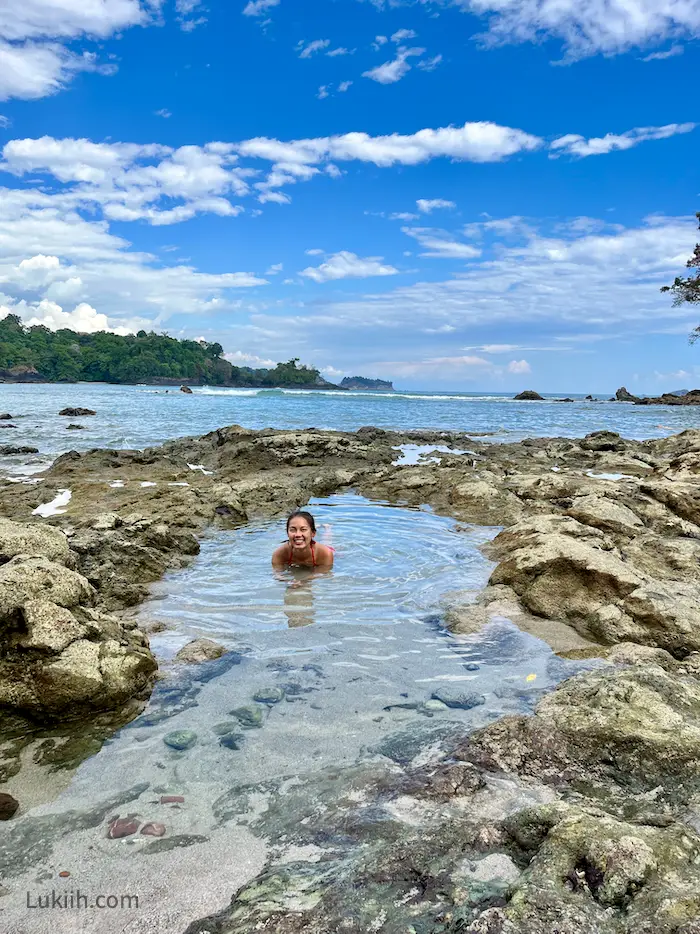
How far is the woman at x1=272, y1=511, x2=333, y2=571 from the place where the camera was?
23.1 feet

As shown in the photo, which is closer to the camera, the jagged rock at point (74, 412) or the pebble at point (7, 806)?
the pebble at point (7, 806)

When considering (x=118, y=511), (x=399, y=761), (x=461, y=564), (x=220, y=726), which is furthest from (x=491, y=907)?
(x=118, y=511)

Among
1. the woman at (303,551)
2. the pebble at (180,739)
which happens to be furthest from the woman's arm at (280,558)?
the pebble at (180,739)

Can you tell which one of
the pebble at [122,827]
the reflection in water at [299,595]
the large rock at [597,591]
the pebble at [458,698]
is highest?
the large rock at [597,591]

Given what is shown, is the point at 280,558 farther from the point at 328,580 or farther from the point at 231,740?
the point at 231,740

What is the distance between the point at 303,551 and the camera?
23.9ft

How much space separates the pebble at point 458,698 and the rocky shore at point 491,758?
1.49 ft

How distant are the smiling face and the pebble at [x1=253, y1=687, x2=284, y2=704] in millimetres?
2931

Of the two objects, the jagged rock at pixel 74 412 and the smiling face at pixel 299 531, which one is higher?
the jagged rock at pixel 74 412

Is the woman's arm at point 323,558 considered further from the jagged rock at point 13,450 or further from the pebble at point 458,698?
the jagged rock at point 13,450

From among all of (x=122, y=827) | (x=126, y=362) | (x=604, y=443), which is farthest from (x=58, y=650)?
(x=126, y=362)

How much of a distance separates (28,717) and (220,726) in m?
1.14

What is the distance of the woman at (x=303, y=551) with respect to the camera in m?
7.04

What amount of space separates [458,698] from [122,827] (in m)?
2.17
